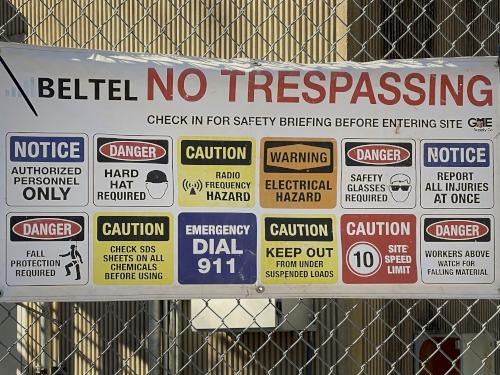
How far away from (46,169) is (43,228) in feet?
0.58

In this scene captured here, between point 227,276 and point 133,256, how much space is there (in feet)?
0.96

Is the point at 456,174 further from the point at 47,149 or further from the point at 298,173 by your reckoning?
the point at 47,149

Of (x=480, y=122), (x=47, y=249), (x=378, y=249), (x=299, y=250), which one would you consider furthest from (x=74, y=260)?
(x=480, y=122)

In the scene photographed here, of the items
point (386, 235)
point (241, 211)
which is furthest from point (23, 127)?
point (386, 235)

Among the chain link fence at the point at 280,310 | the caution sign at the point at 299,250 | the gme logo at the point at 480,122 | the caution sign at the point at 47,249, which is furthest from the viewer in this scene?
the chain link fence at the point at 280,310

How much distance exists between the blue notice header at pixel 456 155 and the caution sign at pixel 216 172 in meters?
0.57

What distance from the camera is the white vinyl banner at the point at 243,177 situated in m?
2.59

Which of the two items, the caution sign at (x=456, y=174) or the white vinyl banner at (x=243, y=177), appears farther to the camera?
the caution sign at (x=456, y=174)

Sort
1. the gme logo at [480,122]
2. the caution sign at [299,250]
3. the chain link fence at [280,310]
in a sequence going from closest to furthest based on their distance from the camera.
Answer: the caution sign at [299,250] < the gme logo at [480,122] < the chain link fence at [280,310]

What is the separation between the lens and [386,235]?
2719 mm

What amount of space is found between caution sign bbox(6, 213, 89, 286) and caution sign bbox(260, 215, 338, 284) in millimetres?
554

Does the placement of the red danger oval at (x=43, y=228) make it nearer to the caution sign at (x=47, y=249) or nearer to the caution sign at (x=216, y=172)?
the caution sign at (x=47, y=249)

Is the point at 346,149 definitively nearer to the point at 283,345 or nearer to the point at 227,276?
the point at 227,276

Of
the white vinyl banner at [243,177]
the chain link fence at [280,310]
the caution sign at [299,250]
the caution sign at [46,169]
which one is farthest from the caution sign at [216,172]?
the chain link fence at [280,310]
